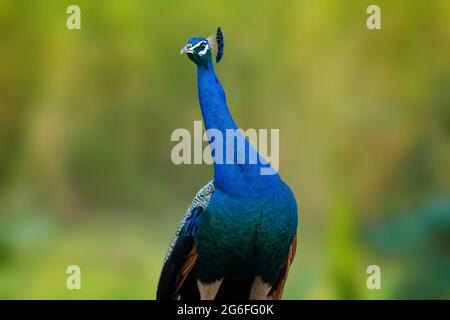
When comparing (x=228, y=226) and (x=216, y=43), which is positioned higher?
(x=216, y=43)

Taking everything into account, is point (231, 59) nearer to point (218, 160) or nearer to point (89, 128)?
point (89, 128)

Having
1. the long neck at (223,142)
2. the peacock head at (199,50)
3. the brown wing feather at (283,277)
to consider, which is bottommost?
the brown wing feather at (283,277)

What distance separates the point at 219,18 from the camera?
13.6 feet

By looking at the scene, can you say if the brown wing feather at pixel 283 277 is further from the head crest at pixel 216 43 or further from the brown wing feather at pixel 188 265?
the head crest at pixel 216 43

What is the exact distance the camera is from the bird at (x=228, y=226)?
2.72 metres

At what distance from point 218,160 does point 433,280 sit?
1926 mm

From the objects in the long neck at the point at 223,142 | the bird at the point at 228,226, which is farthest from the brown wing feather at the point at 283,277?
the long neck at the point at 223,142

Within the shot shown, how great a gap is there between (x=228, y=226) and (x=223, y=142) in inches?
12.2

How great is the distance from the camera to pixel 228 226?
2723 mm

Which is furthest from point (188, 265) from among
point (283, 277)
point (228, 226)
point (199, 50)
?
point (199, 50)

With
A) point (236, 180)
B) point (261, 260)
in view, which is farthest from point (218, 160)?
point (261, 260)

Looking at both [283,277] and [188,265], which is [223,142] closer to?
[188,265]

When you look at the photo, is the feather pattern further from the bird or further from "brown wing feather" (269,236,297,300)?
"brown wing feather" (269,236,297,300)

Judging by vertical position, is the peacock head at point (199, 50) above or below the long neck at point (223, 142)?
above
